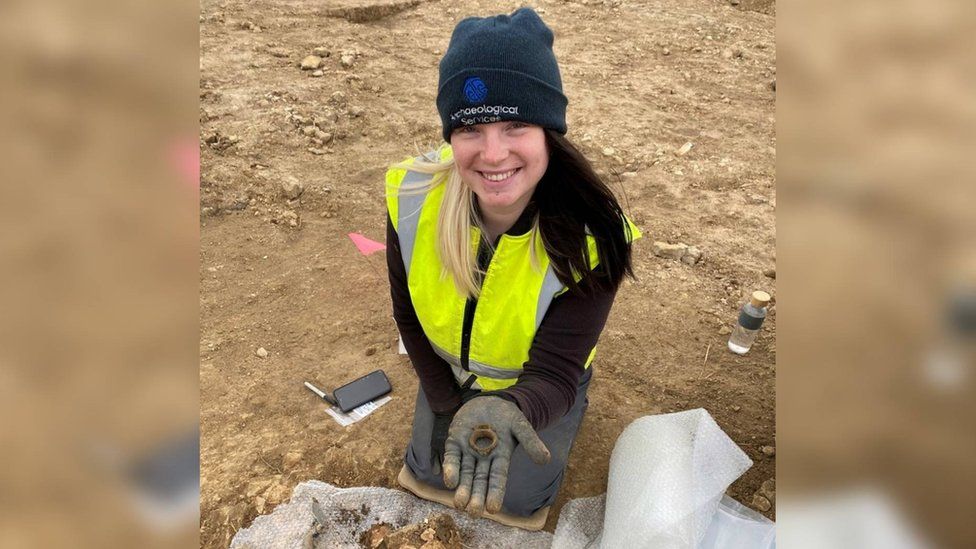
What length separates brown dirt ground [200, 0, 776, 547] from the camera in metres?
2.55

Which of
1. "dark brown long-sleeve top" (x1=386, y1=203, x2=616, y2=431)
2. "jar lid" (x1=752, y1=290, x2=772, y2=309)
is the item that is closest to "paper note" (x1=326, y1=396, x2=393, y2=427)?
"dark brown long-sleeve top" (x1=386, y1=203, x2=616, y2=431)

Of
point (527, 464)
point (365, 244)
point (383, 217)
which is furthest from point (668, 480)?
point (383, 217)

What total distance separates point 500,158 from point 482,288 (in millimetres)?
453

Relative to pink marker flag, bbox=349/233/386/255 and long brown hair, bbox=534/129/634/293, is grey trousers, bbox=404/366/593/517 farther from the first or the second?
pink marker flag, bbox=349/233/386/255

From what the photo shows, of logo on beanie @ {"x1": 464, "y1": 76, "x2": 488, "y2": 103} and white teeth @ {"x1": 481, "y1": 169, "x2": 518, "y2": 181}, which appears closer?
logo on beanie @ {"x1": 464, "y1": 76, "x2": 488, "y2": 103}

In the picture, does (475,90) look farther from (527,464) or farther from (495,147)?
(527,464)

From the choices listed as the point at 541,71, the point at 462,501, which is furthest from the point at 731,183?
the point at 462,501

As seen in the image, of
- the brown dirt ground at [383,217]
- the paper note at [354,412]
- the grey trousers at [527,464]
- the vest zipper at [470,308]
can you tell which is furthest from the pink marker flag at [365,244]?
the vest zipper at [470,308]

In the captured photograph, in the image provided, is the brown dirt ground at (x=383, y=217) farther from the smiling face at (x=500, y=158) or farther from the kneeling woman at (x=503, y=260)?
the smiling face at (x=500, y=158)

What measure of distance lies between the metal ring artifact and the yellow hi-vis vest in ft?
1.41
